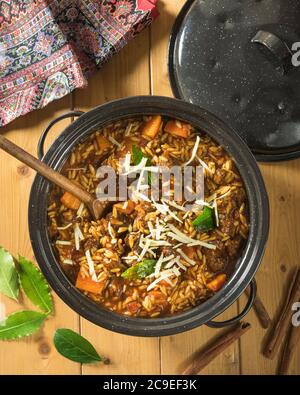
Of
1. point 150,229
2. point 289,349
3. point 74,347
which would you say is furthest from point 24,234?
point 289,349

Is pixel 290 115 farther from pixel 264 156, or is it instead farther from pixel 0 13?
pixel 0 13

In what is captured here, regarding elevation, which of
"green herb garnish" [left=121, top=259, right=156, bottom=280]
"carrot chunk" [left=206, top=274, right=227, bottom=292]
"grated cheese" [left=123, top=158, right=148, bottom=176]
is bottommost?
"carrot chunk" [left=206, top=274, right=227, bottom=292]

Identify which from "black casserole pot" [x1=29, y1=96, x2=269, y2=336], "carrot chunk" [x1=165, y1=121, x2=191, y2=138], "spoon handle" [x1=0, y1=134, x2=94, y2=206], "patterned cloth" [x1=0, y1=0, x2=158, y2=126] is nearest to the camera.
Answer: "spoon handle" [x1=0, y1=134, x2=94, y2=206]

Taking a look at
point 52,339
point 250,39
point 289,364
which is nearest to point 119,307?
point 52,339

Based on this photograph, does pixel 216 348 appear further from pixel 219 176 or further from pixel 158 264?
pixel 219 176

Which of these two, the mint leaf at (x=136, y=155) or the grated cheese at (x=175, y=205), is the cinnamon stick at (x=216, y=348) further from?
the mint leaf at (x=136, y=155)

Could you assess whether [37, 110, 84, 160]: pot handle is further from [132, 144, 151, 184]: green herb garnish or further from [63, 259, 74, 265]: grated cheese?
[63, 259, 74, 265]: grated cheese

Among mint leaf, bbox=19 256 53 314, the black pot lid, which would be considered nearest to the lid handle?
the black pot lid
